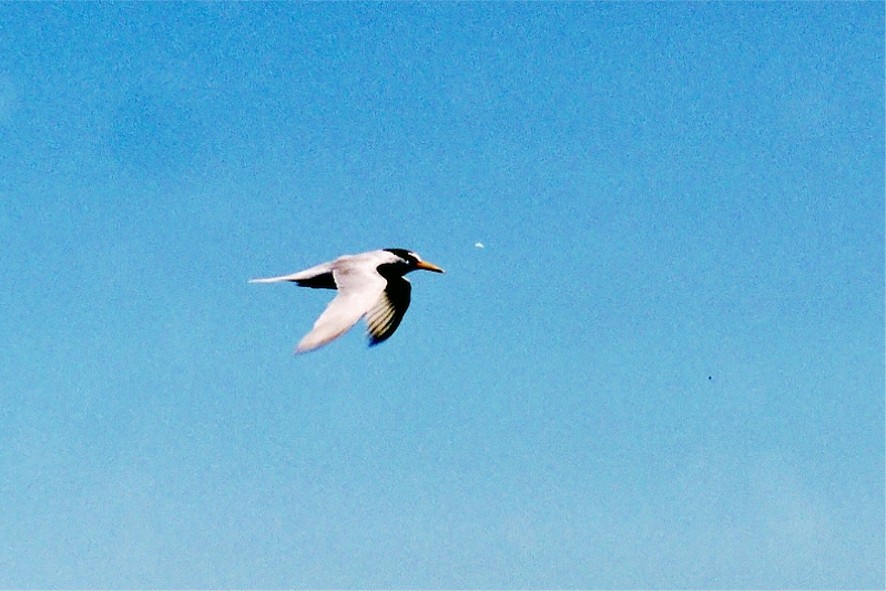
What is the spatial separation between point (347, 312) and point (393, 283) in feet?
13.1

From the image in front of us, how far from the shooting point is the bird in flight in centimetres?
1252

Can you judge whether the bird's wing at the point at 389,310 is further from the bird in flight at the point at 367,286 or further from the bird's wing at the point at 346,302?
the bird's wing at the point at 346,302

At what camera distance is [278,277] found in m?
16.5

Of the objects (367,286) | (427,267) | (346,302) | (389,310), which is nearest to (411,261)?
(427,267)

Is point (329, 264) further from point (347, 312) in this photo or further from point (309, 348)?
point (309, 348)

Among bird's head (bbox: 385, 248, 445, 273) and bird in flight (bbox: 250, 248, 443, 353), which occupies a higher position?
bird's head (bbox: 385, 248, 445, 273)

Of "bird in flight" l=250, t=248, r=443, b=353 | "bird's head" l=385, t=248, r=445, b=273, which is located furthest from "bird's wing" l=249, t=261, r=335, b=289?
"bird's head" l=385, t=248, r=445, b=273

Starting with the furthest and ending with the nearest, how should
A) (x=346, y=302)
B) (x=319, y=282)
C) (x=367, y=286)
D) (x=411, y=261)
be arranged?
(x=411, y=261) < (x=319, y=282) < (x=367, y=286) < (x=346, y=302)

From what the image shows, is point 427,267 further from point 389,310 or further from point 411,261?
point 389,310

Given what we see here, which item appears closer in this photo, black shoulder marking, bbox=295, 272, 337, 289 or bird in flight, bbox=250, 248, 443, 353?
bird in flight, bbox=250, 248, 443, 353

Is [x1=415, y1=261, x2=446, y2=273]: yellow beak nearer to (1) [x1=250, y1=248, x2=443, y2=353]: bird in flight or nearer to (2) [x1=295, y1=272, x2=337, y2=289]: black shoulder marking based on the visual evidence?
(1) [x1=250, y1=248, x2=443, y2=353]: bird in flight

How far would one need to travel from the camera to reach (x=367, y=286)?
13.9 metres

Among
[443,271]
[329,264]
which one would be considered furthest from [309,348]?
[443,271]

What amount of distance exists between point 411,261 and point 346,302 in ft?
15.6
